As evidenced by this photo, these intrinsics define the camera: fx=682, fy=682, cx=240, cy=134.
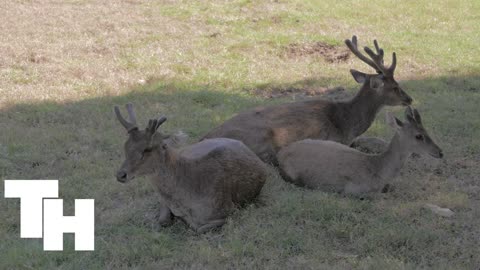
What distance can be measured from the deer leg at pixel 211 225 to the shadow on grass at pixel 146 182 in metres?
0.09

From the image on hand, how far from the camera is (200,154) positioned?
6.84 m

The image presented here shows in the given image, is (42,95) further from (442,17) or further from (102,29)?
(442,17)

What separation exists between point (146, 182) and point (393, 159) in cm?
275

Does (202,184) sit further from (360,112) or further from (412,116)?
(360,112)

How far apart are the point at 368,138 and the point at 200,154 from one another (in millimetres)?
3115

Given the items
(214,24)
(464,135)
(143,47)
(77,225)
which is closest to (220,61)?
(143,47)

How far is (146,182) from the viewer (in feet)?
25.1

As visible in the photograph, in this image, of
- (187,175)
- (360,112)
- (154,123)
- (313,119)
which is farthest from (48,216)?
(360,112)

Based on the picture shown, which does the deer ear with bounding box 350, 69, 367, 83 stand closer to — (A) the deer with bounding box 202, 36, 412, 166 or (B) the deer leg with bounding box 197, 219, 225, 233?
(A) the deer with bounding box 202, 36, 412, 166

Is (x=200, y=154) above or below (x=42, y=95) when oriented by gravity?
above

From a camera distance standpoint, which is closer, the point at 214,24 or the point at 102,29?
the point at 102,29

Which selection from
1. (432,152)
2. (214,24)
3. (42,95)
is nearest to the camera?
(432,152)

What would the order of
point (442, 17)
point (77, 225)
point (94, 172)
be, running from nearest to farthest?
point (77, 225) < point (94, 172) < point (442, 17)

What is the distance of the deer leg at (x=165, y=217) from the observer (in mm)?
6551
